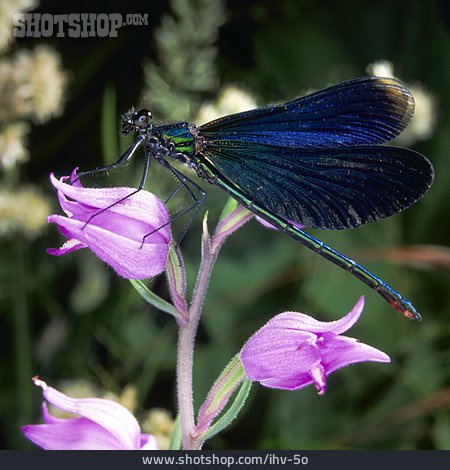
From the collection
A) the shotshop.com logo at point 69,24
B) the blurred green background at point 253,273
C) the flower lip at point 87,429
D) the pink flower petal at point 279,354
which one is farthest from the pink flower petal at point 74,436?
the shotshop.com logo at point 69,24

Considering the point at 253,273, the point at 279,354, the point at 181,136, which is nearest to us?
the point at 279,354

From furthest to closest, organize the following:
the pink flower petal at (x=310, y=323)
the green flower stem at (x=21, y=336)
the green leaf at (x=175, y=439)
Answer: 1. the green flower stem at (x=21, y=336)
2. the green leaf at (x=175, y=439)
3. the pink flower petal at (x=310, y=323)

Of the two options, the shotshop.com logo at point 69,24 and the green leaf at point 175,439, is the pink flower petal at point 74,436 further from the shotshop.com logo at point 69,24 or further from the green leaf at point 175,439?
the shotshop.com logo at point 69,24

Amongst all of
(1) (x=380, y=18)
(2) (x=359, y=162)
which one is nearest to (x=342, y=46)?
(1) (x=380, y=18)

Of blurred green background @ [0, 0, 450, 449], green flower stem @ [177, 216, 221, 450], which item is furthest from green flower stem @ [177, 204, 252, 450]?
blurred green background @ [0, 0, 450, 449]

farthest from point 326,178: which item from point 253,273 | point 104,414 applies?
point 253,273

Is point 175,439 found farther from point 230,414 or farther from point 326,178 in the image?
point 326,178
